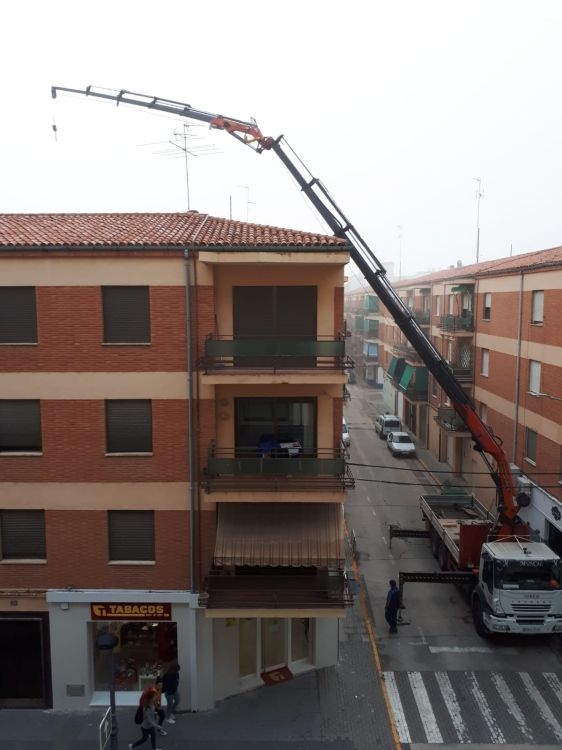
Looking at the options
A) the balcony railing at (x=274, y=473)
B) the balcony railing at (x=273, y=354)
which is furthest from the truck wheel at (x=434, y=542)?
the balcony railing at (x=273, y=354)

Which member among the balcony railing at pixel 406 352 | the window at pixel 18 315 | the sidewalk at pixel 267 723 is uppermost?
the window at pixel 18 315

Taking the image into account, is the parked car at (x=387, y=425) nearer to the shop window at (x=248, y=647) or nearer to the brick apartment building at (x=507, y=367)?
the brick apartment building at (x=507, y=367)

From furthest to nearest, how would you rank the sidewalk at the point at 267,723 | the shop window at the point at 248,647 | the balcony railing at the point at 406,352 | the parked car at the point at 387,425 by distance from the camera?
the parked car at the point at 387,425
the balcony railing at the point at 406,352
the shop window at the point at 248,647
the sidewalk at the point at 267,723

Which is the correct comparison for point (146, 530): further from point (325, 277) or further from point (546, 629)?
point (546, 629)

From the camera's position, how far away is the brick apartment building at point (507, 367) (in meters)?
23.0

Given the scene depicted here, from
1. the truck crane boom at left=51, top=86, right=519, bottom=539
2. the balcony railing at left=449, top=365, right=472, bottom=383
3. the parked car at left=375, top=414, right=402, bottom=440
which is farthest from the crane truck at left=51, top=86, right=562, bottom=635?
the parked car at left=375, top=414, right=402, bottom=440

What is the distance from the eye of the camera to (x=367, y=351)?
6838 cm

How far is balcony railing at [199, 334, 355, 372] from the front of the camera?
46.1 ft

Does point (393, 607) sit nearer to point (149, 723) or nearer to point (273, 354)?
point (149, 723)

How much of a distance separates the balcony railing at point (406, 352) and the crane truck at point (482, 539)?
19.2m

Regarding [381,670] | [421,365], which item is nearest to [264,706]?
[381,670]

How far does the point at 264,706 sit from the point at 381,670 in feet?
11.3

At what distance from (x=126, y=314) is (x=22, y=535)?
6029 millimetres

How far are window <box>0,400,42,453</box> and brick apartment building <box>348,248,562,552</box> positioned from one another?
17.2 m
